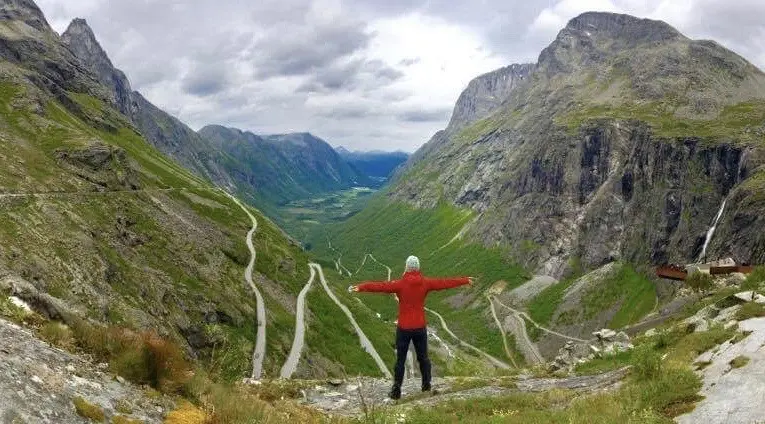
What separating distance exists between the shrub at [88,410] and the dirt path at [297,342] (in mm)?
69721

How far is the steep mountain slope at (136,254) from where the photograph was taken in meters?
62.5

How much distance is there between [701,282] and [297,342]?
209ft

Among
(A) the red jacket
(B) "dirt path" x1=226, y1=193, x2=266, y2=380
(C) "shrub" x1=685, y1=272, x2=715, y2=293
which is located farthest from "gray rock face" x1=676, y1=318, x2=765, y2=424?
(C) "shrub" x1=685, y1=272, x2=715, y2=293

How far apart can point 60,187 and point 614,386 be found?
9904 cm

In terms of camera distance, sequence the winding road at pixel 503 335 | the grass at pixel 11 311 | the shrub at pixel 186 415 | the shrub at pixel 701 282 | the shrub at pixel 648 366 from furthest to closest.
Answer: the winding road at pixel 503 335 → the shrub at pixel 701 282 → the shrub at pixel 648 366 → the grass at pixel 11 311 → the shrub at pixel 186 415

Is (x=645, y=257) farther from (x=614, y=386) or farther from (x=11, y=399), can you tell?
(x=11, y=399)

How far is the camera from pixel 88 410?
12383 mm

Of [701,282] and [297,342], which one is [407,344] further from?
[297,342]

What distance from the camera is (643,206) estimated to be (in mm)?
185375

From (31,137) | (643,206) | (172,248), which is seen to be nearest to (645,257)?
(643,206)

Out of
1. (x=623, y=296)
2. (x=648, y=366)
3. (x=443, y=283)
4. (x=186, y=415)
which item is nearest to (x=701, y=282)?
(x=648, y=366)

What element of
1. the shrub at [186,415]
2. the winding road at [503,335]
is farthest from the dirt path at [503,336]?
the shrub at [186,415]

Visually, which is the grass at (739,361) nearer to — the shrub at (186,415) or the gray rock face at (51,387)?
the shrub at (186,415)

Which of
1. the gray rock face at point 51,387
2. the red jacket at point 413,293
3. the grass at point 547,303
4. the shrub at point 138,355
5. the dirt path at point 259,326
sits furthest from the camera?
the grass at point 547,303
